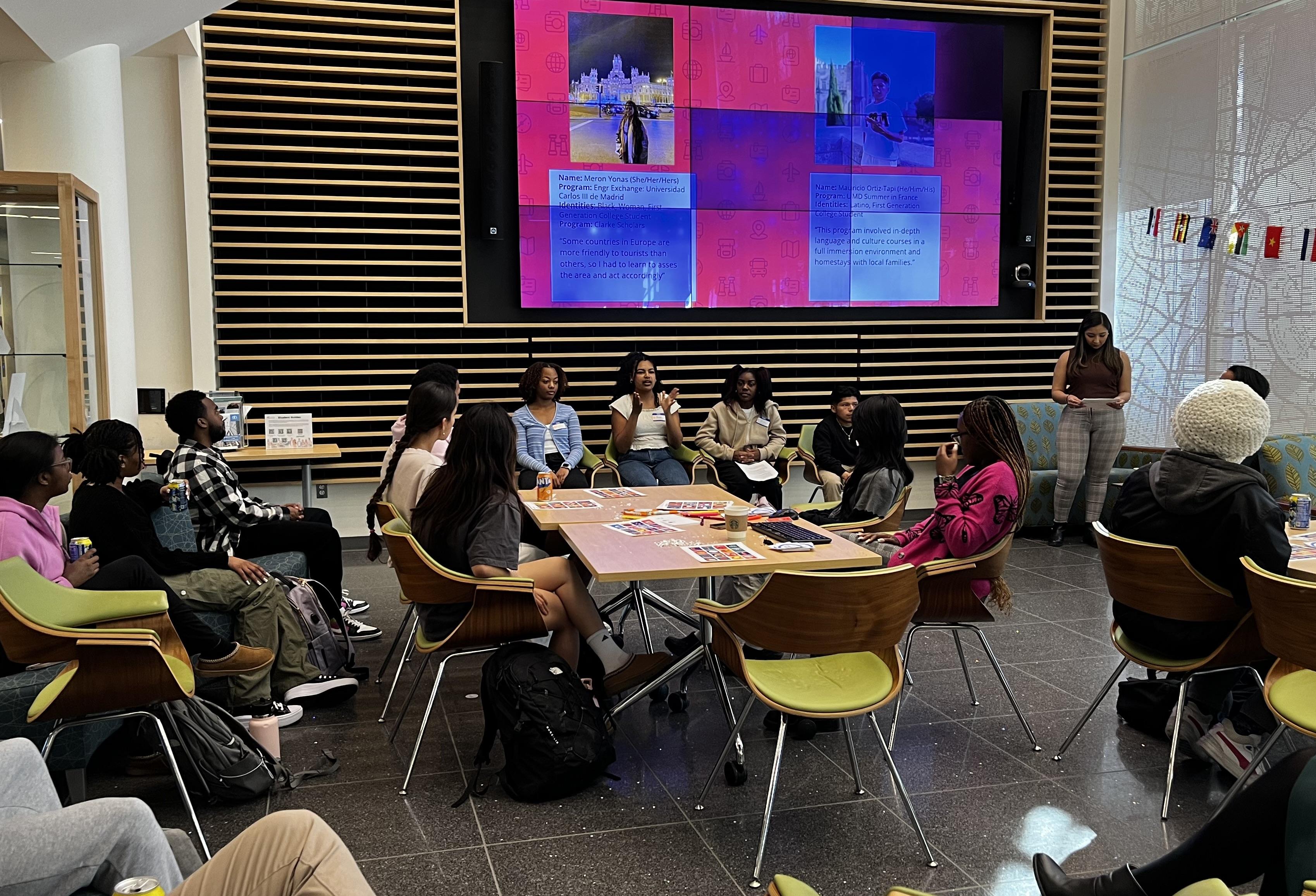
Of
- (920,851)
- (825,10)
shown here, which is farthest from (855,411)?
(825,10)

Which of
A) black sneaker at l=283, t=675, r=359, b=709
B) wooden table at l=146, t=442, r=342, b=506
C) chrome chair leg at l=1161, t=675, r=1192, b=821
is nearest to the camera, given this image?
chrome chair leg at l=1161, t=675, r=1192, b=821

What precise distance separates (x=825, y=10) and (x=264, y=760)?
7.22 m

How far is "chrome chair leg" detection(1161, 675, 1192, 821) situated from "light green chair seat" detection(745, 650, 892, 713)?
953 mm

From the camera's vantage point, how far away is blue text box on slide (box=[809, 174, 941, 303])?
27.6ft

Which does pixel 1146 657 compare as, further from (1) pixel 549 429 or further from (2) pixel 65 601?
(1) pixel 549 429

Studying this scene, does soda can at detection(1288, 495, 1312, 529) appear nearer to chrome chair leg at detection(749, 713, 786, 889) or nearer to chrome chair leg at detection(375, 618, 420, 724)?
chrome chair leg at detection(749, 713, 786, 889)

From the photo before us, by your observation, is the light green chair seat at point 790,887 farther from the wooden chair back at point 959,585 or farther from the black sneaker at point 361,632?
the black sneaker at point 361,632

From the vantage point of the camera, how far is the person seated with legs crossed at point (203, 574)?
3.98 metres

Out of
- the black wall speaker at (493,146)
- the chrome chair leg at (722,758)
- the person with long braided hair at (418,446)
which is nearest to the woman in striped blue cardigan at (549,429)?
the black wall speaker at (493,146)

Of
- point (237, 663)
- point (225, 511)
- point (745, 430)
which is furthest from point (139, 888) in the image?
point (745, 430)

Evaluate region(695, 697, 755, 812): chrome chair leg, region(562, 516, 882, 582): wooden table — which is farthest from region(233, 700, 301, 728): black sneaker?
region(695, 697, 755, 812): chrome chair leg

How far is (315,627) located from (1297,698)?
3.70 metres

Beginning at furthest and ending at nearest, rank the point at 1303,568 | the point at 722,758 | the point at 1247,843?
the point at 1303,568 < the point at 722,758 < the point at 1247,843

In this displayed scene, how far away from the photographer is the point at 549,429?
23.7ft
